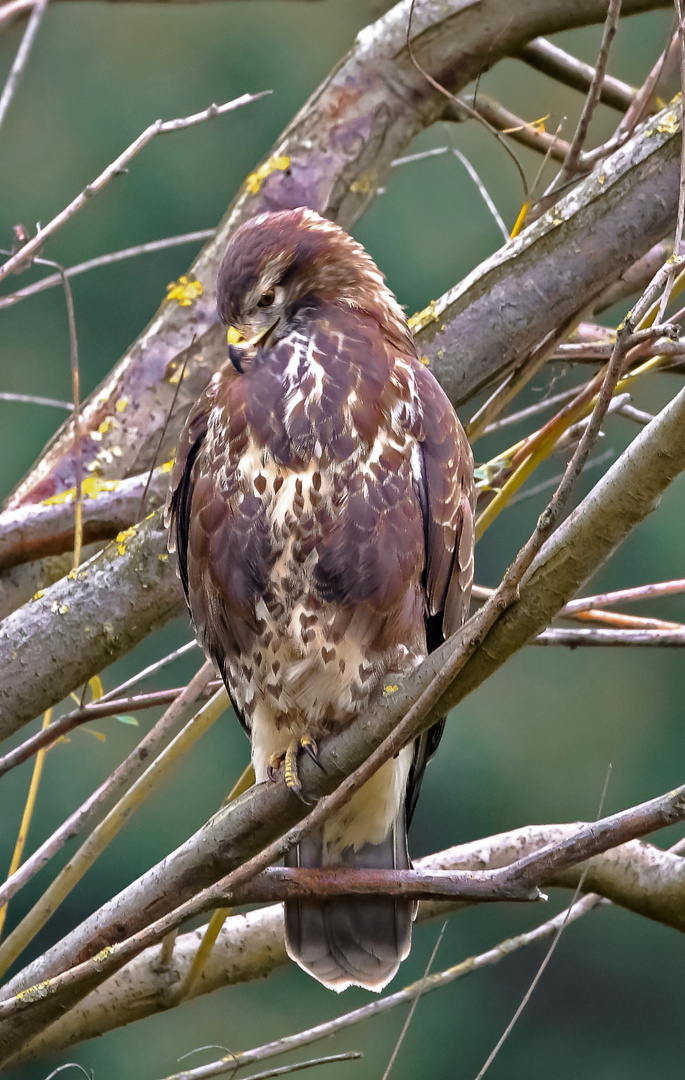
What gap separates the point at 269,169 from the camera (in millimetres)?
1815

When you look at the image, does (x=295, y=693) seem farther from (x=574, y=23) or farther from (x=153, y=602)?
(x=574, y=23)

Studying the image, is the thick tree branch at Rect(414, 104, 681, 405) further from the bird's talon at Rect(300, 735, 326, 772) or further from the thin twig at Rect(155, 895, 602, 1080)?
the thin twig at Rect(155, 895, 602, 1080)

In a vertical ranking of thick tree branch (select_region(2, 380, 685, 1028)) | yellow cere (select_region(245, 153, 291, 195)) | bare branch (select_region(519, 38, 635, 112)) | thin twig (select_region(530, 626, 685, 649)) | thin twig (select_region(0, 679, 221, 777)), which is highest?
bare branch (select_region(519, 38, 635, 112))

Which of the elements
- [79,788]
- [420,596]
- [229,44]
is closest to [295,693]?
[420,596]

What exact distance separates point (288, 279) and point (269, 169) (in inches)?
23.0

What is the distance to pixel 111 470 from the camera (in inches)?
69.1

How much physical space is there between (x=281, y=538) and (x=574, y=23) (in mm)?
1050

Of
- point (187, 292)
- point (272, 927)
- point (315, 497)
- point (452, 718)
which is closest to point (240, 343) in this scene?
point (315, 497)

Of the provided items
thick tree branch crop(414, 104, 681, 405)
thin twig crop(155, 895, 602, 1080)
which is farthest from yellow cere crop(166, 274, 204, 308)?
thin twig crop(155, 895, 602, 1080)

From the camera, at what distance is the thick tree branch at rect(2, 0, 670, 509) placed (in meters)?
1.77

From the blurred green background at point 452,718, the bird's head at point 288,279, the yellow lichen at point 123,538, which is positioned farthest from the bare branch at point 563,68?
the blurred green background at point 452,718

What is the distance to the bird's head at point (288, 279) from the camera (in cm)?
125

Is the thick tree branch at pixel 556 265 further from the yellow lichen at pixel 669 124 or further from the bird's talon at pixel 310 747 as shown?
the bird's talon at pixel 310 747

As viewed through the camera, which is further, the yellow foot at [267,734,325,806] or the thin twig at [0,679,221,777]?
the thin twig at [0,679,221,777]
